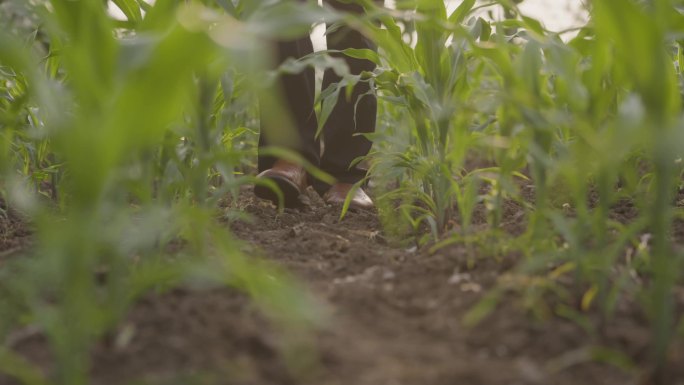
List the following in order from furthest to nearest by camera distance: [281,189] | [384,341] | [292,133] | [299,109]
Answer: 1. [299,109]
2. [292,133]
3. [281,189]
4. [384,341]

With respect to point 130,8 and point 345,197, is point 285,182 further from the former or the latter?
point 130,8

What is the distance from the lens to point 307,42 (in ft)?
6.99

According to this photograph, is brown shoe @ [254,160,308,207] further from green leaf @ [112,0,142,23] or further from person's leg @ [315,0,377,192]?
green leaf @ [112,0,142,23]

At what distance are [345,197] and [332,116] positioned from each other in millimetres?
329

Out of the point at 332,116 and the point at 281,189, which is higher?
the point at 332,116

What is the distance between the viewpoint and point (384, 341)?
80 centimetres

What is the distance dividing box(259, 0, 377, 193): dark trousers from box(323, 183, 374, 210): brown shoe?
7 cm

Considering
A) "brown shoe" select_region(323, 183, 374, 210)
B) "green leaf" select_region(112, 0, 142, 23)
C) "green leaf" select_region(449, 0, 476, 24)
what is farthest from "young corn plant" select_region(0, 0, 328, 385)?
"brown shoe" select_region(323, 183, 374, 210)

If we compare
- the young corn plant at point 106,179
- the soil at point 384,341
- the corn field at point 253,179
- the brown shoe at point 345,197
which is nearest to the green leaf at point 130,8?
the corn field at point 253,179

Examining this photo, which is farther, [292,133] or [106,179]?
[292,133]

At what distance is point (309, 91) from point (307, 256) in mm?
957

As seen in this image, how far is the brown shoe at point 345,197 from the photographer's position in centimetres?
201

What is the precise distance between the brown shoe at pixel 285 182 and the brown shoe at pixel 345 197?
0.12m

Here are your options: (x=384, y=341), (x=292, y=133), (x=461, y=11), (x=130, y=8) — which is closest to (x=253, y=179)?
(x=384, y=341)
